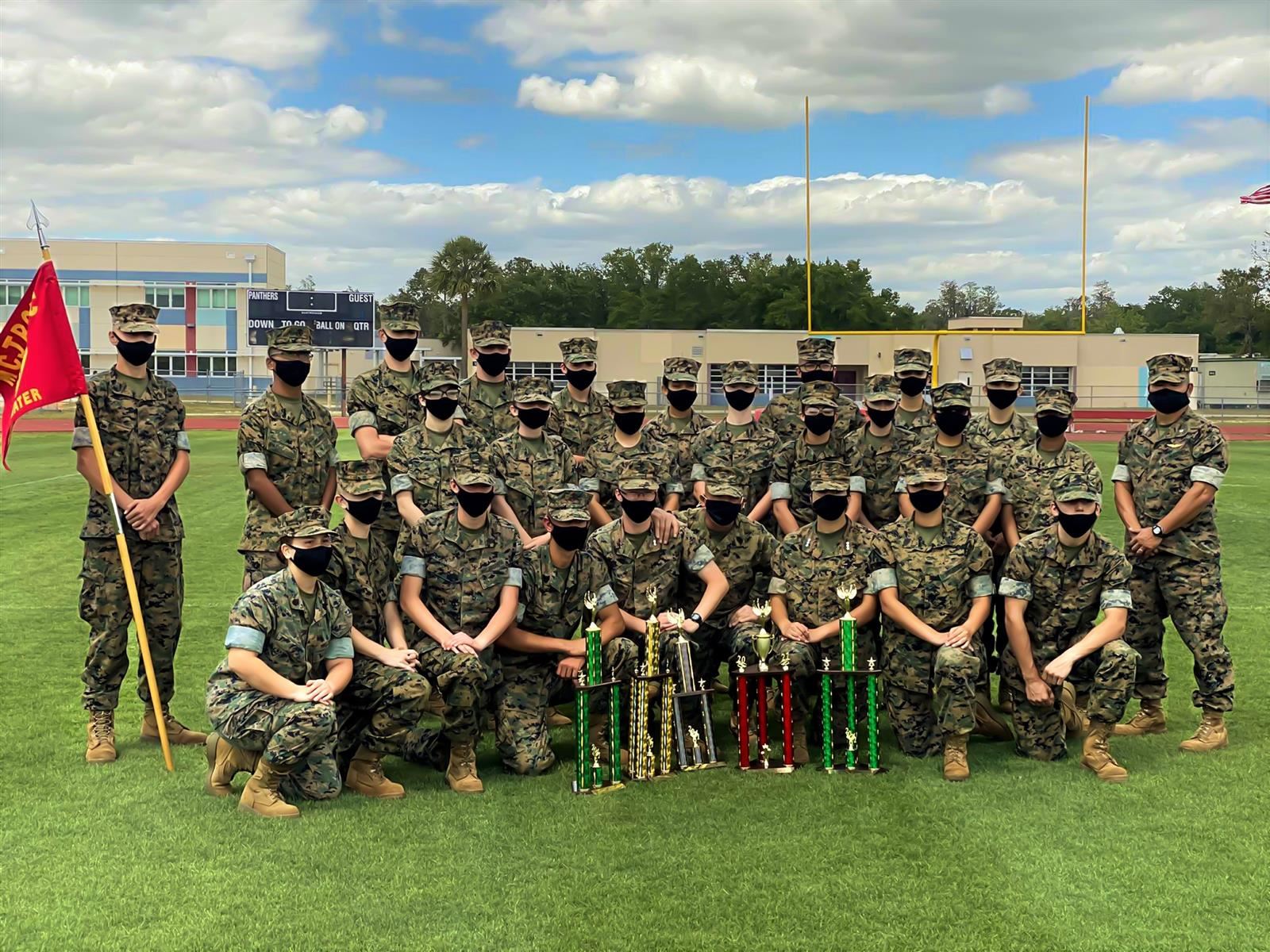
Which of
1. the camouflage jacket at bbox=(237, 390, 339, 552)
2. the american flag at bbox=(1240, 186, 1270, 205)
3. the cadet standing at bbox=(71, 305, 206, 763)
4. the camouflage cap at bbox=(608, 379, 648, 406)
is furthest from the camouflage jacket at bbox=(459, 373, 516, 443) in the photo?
the american flag at bbox=(1240, 186, 1270, 205)

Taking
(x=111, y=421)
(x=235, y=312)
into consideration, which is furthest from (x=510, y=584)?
(x=235, y=312)

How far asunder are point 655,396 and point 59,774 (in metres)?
44.0

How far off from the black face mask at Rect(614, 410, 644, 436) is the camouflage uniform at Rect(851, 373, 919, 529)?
148cm

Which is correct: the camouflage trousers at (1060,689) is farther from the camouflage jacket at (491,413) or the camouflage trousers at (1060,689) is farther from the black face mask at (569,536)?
the camouflage jacket at (491,413)

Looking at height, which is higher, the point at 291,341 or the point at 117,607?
the point at 291,341

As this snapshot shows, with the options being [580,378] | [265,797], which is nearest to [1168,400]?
[580,378]

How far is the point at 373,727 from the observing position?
6.47 m

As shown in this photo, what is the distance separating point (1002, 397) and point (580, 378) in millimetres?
2834

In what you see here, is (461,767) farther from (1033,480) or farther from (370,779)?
(1033,480)

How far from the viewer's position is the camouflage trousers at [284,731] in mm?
6020

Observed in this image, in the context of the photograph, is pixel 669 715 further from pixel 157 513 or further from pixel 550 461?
pixel 157 513

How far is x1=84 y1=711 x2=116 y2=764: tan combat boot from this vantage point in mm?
6996

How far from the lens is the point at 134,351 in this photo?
711 centimetres

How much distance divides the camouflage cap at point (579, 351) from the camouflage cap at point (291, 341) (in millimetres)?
1707
